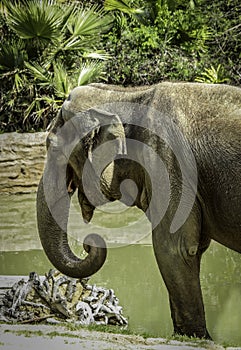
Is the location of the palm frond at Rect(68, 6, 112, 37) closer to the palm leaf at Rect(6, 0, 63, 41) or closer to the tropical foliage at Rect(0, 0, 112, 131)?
the tropical foliage at Rect(0, 0, 112, 131)

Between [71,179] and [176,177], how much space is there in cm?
95

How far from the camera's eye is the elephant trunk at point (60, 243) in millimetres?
6113

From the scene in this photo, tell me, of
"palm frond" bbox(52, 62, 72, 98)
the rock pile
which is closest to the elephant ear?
the rock pile

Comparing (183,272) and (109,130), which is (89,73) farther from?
(183,272)

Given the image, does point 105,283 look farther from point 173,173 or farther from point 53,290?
point 173,173

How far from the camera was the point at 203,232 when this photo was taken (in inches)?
233

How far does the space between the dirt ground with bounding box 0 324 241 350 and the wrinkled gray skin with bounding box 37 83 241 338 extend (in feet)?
2.36

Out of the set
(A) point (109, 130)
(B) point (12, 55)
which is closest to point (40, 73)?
(B) point (12, 55)

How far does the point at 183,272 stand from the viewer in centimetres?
585

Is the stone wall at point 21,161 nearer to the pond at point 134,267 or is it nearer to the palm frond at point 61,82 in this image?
the pond at point 134,267

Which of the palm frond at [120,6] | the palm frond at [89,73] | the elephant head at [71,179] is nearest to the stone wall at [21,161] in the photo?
the palm frond at [89,73]

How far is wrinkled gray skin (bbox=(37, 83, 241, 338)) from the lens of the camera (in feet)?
18.6

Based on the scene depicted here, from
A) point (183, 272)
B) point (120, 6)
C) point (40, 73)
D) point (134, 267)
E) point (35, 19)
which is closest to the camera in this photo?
point (183, 272)

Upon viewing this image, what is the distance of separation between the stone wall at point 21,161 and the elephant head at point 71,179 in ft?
33.7
